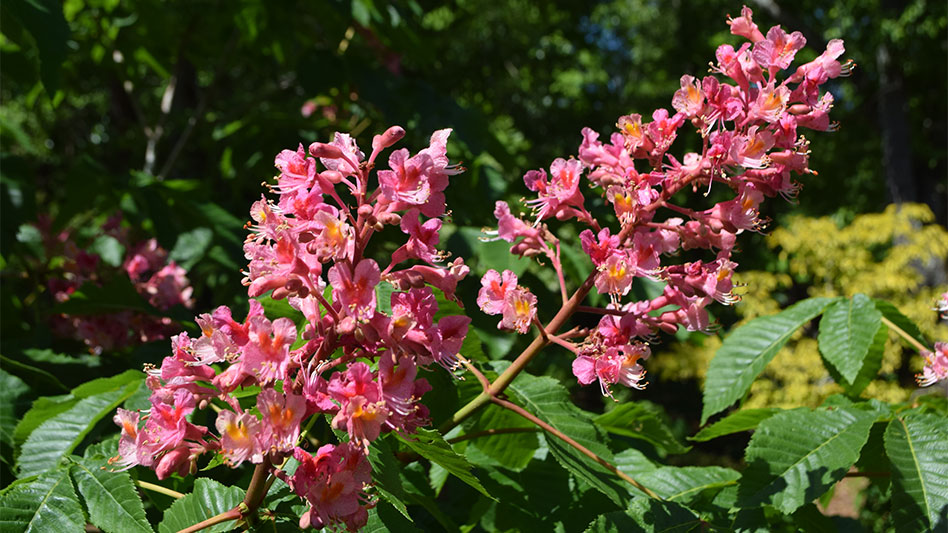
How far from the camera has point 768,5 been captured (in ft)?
31.2

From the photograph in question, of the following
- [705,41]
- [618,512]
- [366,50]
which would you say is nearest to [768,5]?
[705,41]

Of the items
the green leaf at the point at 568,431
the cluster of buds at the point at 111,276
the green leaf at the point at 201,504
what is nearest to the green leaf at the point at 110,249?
the cluster of buds at the point at 111,276

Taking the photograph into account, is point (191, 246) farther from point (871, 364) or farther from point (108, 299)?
point (871, 364)

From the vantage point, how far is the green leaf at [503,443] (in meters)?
1.49

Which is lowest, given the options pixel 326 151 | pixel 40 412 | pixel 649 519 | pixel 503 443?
pixel 649 519

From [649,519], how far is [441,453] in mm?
435

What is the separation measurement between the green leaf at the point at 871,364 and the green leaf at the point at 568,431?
2.25ft

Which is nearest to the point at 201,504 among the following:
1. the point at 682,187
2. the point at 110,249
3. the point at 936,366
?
the point at 682,187

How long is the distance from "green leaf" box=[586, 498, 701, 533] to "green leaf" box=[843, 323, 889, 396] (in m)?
0.67

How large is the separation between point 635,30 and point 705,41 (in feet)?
18.6

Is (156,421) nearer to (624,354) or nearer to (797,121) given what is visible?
(624,354)

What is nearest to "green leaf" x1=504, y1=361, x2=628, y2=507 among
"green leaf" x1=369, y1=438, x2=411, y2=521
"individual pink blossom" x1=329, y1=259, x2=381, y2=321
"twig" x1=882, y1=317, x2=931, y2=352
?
"green leaf" x1=369, y1=438, x2=411, y2=521

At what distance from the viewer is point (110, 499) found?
3.83ft

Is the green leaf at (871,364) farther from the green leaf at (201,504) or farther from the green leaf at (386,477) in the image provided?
the green leaf at (201,504)
